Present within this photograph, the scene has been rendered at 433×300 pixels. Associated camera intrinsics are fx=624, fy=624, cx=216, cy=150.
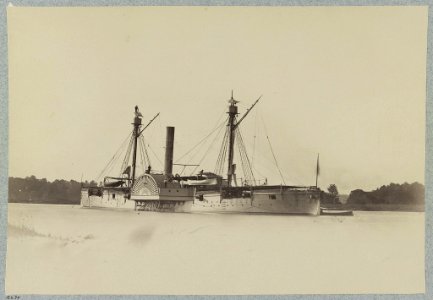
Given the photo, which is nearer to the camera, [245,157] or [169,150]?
[169,150]

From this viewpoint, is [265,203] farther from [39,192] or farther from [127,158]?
[39,192]

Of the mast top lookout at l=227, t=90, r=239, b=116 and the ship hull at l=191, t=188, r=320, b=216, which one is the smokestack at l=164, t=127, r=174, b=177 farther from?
the ship hull at l=191, t=188, r=320, b=216

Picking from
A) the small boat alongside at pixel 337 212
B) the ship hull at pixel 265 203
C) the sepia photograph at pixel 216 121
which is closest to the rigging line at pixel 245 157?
the sepia photograph at pixel 216 121

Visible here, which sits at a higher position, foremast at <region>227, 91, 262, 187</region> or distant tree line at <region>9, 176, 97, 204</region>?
foremast at <region>227, 91, 262, 187</region>

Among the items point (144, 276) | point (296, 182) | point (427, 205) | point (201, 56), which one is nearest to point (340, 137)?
point (296, 182)

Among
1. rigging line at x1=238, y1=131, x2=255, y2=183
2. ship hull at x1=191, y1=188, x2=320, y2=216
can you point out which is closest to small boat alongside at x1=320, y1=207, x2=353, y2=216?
ship hull at x1=191, y1=188, x2=320, y2=216

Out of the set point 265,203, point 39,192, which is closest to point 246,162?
point 265,203
